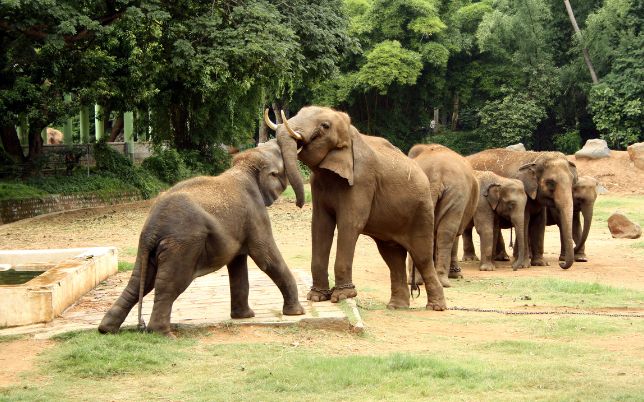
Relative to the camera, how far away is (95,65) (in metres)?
24.7

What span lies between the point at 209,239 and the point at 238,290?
84 cm

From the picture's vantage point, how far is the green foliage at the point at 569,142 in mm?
47438

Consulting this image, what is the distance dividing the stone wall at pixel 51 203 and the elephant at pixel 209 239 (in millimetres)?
13965

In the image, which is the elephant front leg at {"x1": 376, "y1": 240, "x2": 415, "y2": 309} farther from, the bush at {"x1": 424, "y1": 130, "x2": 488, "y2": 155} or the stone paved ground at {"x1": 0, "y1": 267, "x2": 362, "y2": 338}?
the bush at {"x1": 424, "y1": 130, "x2": 488, "y2": 155}

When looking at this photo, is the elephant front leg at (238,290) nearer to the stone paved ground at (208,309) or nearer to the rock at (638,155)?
the stone paved ground at (208,309)

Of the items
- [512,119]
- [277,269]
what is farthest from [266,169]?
[512,119]

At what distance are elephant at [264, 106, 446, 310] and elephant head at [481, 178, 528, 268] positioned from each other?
5.95 m

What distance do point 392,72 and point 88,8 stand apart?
25.1 meters

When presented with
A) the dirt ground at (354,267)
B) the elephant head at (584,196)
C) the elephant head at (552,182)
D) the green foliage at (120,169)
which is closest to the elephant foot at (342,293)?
the dirt ground at (354,267)

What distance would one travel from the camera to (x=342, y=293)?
1048 cm

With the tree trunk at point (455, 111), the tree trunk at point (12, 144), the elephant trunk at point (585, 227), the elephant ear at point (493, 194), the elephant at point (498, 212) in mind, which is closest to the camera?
the elephant at point (498, 212)

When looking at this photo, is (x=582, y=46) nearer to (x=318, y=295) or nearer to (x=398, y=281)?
(x=398, y=281)

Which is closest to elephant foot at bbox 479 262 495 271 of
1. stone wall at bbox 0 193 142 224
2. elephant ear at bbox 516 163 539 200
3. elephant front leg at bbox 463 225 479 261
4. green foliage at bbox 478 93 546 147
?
elephant front leg at bbox 463 225 479 261

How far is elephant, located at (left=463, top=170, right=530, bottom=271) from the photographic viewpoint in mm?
16875
